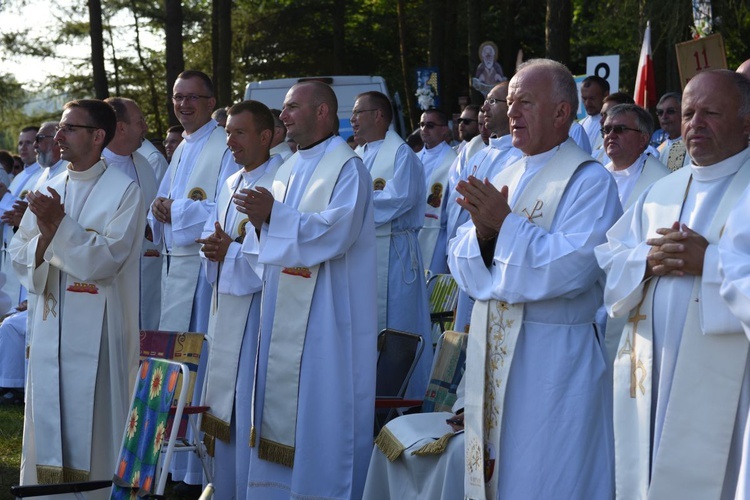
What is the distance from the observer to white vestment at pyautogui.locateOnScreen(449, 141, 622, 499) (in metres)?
4.80

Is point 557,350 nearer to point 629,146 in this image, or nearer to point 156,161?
point 629,146

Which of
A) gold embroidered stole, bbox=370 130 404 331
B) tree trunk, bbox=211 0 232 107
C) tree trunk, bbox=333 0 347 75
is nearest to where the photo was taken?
gold embroidered stole, bbox=370 130 404 331

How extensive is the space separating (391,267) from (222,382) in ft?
8.92

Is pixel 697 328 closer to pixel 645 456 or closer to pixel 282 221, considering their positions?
pixel 645 456

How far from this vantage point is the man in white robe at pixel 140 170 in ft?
28.8

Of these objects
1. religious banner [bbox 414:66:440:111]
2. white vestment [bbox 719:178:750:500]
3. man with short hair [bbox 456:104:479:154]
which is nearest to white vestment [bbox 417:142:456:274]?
man with short hair [bbox 456:104:479:154]

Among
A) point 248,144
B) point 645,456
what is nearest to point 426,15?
point 248,144

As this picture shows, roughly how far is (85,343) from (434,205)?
5472 mm

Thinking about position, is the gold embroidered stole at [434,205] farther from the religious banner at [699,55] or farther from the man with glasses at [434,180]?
the religious banner at [699,55]

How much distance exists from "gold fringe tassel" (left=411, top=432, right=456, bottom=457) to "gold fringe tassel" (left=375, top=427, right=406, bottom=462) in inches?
4.4

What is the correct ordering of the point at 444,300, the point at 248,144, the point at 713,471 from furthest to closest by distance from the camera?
Answer: 1. the point at 444,300
2. the point at 248,144
3. the point at 713,471

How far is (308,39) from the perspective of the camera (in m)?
34.4

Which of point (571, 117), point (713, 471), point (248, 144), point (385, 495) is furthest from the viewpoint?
point (248, 144)

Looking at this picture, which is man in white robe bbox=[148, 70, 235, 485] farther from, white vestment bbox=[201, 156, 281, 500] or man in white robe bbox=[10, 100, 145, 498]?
man in white robe bbox=[10, 100, 145, 498]
